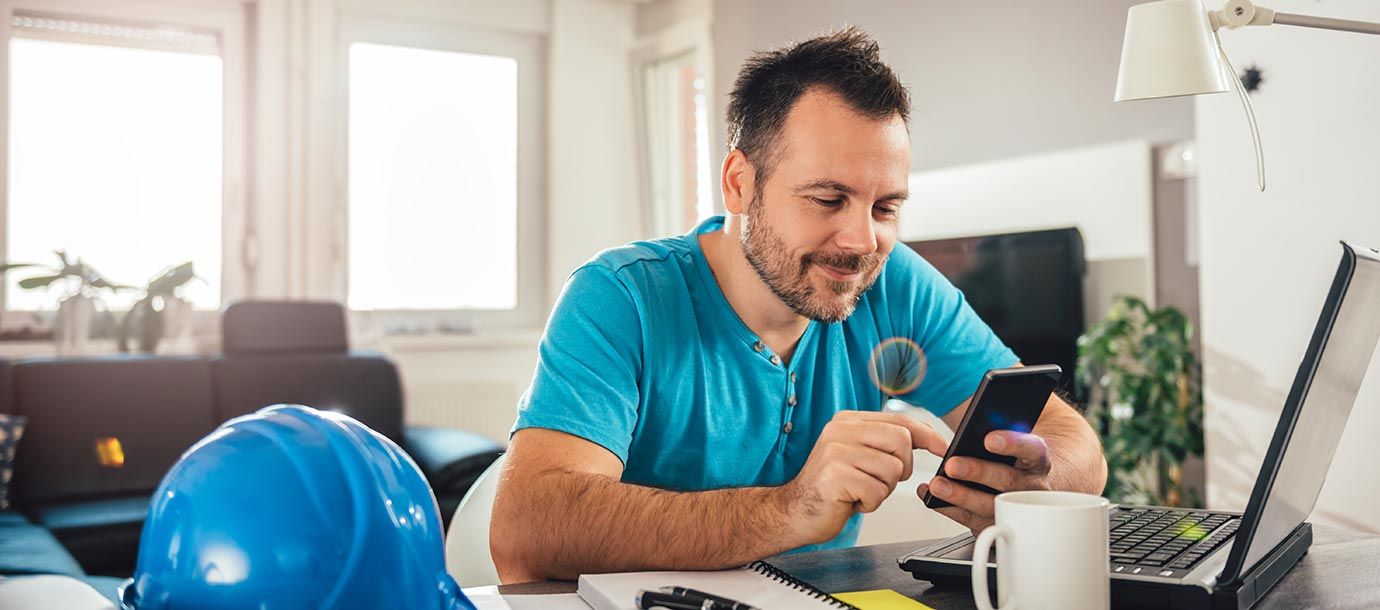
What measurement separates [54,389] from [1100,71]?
11.2 ft

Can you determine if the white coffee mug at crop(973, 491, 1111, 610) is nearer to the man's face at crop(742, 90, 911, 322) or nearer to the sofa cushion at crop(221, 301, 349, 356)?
the man's face at crop(742, 90, 911, 322)

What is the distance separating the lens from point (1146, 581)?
0.80 metres

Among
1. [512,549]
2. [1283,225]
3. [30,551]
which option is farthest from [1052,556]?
[30,551]

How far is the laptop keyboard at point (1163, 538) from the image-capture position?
0.86 m

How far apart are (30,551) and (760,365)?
210cm

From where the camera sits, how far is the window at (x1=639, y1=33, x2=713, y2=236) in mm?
5234

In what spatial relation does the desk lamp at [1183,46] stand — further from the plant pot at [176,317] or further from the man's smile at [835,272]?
the plant pot at [176,317]

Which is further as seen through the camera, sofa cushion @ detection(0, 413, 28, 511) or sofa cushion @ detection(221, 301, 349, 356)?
sofa cushion @ detection(221, 301, 349, 356)

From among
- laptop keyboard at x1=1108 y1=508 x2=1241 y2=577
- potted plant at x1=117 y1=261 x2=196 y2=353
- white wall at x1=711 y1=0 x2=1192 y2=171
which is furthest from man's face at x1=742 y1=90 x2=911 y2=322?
potted plant at x1=117 y1=261 x2=196 y2=353

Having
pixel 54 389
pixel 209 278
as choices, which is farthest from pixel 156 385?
pixel 209 278

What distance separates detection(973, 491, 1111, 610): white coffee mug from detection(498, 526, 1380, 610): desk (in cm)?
12

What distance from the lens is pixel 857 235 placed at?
4.13 ft

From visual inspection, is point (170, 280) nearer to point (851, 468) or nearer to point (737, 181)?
point (737, 181)

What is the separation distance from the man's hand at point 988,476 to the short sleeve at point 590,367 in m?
0.36
